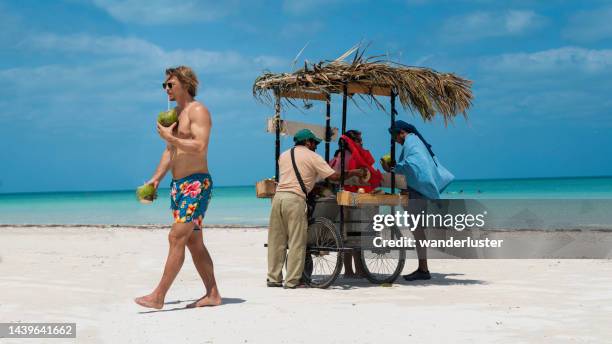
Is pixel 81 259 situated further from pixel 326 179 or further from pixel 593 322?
pixel 593 322

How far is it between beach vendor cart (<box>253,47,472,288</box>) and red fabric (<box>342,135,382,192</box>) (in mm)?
109

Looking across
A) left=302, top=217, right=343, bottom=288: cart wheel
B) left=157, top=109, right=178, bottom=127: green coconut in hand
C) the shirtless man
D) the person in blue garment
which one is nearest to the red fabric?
the person in blue garment

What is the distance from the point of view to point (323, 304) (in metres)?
7.33

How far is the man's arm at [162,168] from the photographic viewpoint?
690cm

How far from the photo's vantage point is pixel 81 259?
39.7ft

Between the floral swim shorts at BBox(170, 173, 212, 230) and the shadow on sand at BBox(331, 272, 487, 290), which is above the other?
the floral swim shorts at BBox(170, 173, 212, 230)

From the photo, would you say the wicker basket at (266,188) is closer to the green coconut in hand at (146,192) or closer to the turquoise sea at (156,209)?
the green coconut in hand at (146,192)

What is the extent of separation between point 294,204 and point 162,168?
5.98ft

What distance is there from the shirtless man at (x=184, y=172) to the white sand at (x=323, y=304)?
46cm

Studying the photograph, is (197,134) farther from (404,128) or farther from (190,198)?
(404,128)

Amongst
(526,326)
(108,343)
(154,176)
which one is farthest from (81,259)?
(526,326)

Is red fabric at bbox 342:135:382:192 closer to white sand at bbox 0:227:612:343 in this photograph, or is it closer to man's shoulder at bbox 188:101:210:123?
white sand at bbox 0:227:612:343

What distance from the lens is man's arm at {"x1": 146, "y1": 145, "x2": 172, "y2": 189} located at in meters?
6.90

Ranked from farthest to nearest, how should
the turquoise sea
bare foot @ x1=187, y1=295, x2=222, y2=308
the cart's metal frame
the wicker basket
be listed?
the turquoise sea, the wicker basket, the cart's metal frame, bare foot @ x1=187, y1=295, x2=222, y2=308
